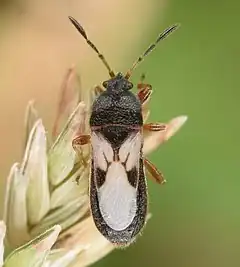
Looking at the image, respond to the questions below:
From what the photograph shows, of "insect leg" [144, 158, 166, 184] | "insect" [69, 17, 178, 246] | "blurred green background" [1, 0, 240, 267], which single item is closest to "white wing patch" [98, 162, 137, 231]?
"insect" [69, 17, 178, 246]

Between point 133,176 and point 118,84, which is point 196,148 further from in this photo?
point 133,176

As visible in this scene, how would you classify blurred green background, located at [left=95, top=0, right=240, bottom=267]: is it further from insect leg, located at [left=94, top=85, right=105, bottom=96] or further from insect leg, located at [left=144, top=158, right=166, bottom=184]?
insect leg, located at [left=94, top=85, right=105, bottom=96]

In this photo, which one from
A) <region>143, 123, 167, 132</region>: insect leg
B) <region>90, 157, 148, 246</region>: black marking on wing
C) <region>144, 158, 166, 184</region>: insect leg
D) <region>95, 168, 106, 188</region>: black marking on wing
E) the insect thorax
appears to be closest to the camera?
<region>90, 157, 148, 246</region>: black marking on wing

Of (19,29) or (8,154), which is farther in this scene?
(19,29)

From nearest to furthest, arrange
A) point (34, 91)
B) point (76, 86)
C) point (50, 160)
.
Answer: point (50, 160) → point (76, 86) → point (34, 91)

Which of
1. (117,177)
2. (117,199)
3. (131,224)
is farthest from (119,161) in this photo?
(131,224)

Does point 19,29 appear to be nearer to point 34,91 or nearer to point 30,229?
point 34,91

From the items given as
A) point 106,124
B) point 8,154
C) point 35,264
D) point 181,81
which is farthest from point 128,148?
point 181,81
